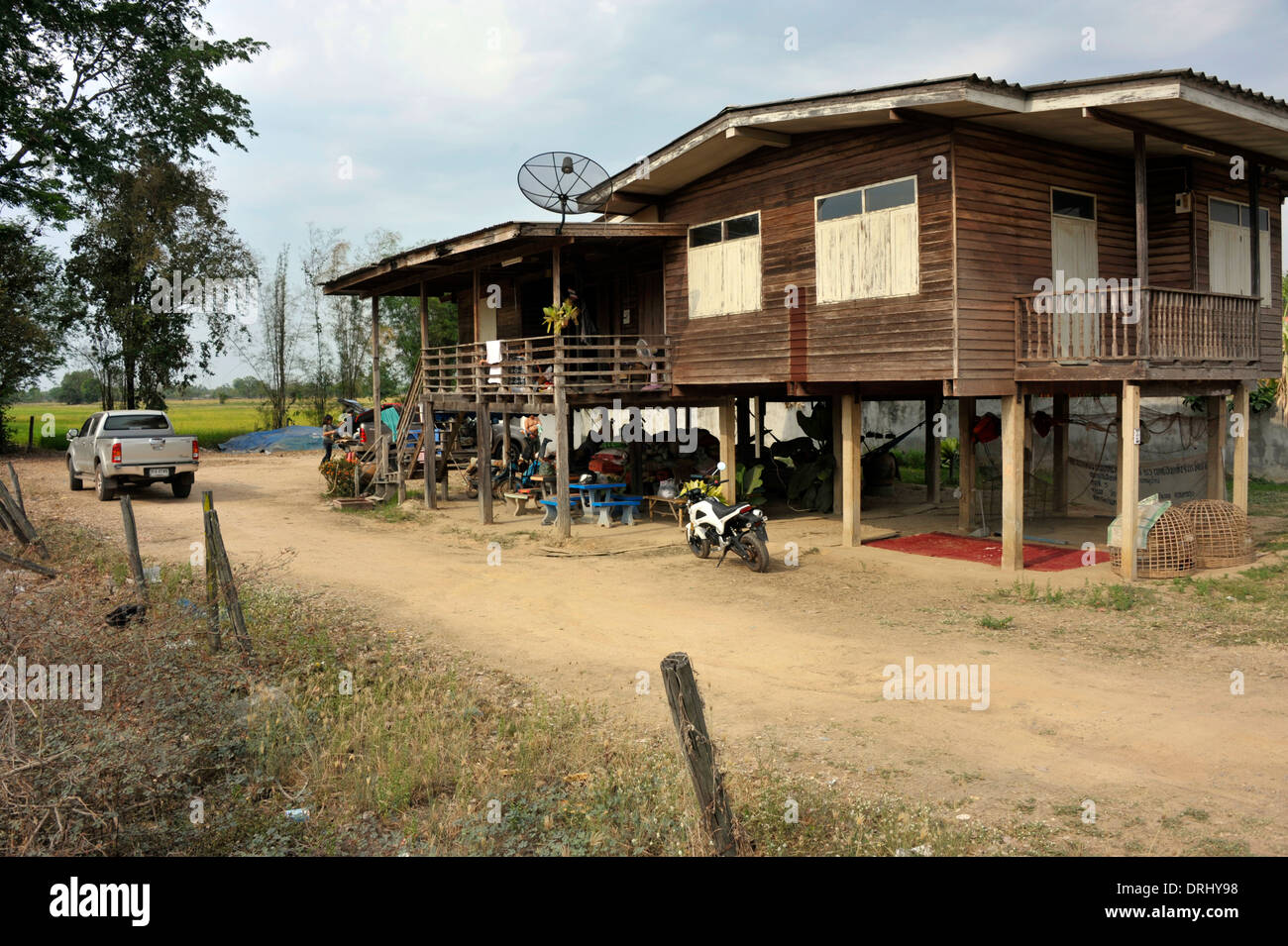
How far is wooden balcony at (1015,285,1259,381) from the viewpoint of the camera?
12.0 metres

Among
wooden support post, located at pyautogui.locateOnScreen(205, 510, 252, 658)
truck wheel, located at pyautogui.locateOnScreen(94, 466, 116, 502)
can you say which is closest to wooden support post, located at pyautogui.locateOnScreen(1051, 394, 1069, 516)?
wooden support post, located at pyautogui.locateOnScreen(205, 510, 252, 658)

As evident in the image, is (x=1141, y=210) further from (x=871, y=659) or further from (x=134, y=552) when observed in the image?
(x=134, y=552)

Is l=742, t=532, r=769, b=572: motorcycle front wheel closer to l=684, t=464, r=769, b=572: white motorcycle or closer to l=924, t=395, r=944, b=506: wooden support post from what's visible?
l=684, t=464, r=769, b=572: white motorcycle

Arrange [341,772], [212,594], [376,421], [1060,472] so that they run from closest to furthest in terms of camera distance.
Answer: [341,772]
[212,594]
[1060,472]
[376,421]

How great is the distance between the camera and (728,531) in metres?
13.6

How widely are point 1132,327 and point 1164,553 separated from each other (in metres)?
3.07

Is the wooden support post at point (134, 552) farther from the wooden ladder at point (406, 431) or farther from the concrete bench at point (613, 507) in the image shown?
the wooden ladder at point (406, 431)

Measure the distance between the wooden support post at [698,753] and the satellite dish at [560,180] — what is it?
1342 centimetres

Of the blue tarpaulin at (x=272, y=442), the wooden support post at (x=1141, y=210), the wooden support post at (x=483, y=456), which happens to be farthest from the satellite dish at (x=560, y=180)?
the blue tarpaulin at (x=272, y=442)

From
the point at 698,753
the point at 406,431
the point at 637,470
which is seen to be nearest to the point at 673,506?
the point at 637,470

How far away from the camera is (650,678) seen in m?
8.45

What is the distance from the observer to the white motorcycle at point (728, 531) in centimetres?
1339

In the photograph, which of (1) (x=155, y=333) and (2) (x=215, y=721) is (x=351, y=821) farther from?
(1) (x=155, y=333)

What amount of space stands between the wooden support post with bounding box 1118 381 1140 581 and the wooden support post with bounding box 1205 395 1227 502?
330 centimetres
